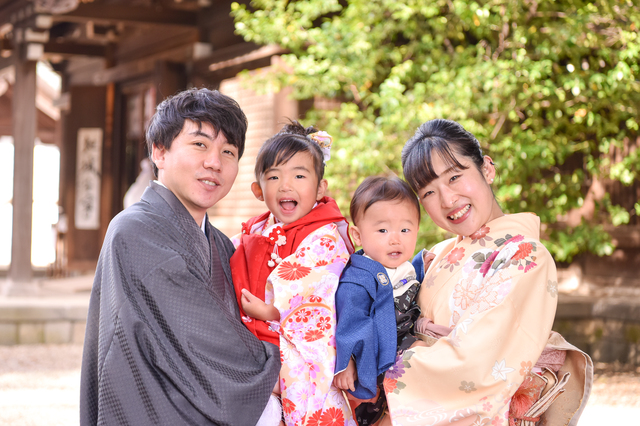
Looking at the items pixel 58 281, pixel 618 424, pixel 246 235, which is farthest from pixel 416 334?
pixel 58 281

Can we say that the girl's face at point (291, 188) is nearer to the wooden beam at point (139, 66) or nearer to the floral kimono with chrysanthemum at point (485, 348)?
the floral kimono with chrysanthemum at point (485, 348)

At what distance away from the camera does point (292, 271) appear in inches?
92.7

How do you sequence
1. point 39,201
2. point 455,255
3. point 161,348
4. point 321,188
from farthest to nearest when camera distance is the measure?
point 39,201 < point 321,188 < point 455,255 < point 161,348

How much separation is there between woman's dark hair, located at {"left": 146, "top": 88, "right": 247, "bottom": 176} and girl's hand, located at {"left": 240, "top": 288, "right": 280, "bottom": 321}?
57 centimetres

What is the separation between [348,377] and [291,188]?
30.5 inches

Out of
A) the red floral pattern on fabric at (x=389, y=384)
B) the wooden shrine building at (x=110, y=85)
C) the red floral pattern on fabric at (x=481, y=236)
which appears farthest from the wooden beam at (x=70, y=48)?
the red floral pattern on fabric at (x=389, y=384)

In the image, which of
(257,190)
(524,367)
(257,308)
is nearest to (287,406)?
(257,308)

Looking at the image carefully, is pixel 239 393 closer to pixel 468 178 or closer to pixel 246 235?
pixel 246 235

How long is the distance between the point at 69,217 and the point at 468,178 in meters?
10.9

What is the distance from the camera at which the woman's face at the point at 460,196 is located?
7.73ft

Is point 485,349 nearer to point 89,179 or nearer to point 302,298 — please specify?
point 302,298

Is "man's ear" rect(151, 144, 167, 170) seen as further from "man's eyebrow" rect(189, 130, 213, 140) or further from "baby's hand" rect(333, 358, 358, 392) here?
"baby's hand" rect(333, 358, 358, 392)

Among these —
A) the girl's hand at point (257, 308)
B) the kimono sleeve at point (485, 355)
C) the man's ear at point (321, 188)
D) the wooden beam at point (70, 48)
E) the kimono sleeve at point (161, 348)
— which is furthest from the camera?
the wooden beam at point (70, 48)

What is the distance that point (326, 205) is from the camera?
2625 millimetres
